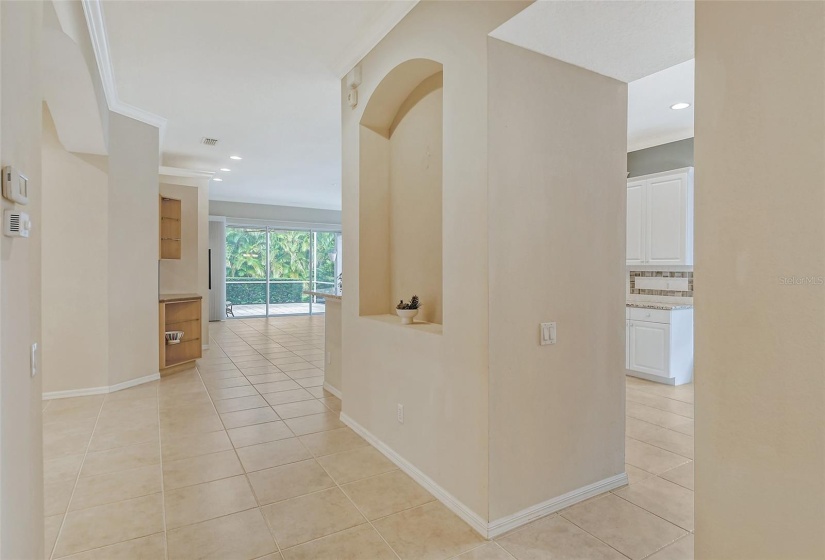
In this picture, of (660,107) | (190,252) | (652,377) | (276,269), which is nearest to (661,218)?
(660,107)

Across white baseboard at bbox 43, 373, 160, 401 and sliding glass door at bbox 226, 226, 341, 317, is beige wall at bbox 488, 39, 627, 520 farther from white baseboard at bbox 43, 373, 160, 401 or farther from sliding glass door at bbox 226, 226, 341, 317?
sliding glass door at bbox 226, 226, 341, 317

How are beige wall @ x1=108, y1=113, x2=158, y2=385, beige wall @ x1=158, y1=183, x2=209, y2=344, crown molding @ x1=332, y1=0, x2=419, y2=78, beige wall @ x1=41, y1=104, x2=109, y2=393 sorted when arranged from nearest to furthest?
crown molding @ x1=332, y1=0, x2=419, y2=78, beige wall @ x1=41, y1=104, x2=109, y2=393, beige wall @ x1=108, y1=113, x2=158, y2=385, beige wall @ x1=158, y1=183, x2=209, y2=344

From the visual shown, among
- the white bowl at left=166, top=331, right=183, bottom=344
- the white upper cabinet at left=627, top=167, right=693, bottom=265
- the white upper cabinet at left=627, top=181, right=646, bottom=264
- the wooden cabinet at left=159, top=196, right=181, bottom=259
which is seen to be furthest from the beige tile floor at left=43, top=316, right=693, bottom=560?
the wooden cabinet at left=159, top=196, right=181, bottom=259

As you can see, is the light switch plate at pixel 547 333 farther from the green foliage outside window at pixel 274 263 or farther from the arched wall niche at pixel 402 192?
the green foliage outside window at pixel 274 263

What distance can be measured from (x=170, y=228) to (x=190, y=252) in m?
0.95

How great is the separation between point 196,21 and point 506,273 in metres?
2.61

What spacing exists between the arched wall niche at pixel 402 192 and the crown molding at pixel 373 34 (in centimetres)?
29

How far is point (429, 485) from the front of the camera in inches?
98.8

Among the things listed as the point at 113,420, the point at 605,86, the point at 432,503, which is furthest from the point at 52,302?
the point at 605,86

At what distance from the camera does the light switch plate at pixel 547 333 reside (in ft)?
7.43

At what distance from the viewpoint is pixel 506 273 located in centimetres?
213

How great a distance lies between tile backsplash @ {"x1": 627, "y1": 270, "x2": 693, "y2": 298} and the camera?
5148 millimetres

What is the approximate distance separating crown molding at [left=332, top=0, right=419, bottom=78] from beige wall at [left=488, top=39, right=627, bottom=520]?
0.89 m

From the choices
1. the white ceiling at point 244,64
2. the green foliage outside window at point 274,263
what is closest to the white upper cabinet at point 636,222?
the white ceiling at point 244,64
